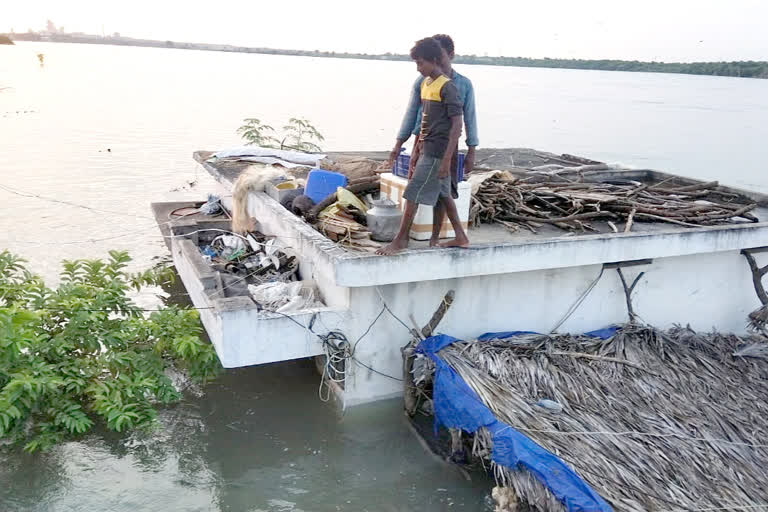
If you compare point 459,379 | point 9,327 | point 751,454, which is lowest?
point 751,454

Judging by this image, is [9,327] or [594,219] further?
[594,219]

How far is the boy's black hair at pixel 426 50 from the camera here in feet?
15.6

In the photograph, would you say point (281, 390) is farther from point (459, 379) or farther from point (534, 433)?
point (534, 433)

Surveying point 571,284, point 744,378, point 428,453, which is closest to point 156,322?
point 428,453

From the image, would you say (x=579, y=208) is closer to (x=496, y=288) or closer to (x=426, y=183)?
(x=496, y=288)

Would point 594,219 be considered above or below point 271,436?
above

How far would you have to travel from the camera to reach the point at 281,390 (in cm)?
639

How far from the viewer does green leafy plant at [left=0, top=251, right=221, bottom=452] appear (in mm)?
4801

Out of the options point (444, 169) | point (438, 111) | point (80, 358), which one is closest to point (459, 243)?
point (444, 169)

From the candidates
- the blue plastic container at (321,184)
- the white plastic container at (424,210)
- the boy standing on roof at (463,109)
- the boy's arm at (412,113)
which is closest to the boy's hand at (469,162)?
the boy standing on roof at (463,109)

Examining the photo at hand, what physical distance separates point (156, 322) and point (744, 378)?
5.06 m

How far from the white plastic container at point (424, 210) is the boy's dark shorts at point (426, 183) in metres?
0.43

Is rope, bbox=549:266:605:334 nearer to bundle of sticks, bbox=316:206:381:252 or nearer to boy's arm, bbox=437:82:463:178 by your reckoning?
bundle of sticks, bbox=316:206:381:252

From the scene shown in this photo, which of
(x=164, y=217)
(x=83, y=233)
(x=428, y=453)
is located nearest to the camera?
(x=428, y=453)
